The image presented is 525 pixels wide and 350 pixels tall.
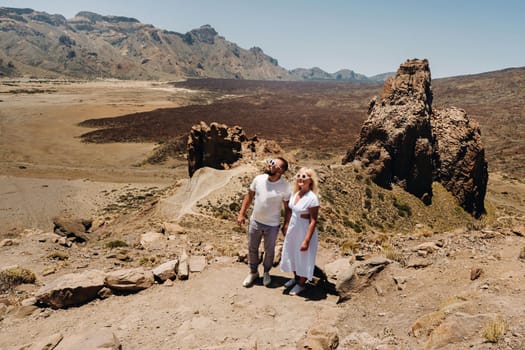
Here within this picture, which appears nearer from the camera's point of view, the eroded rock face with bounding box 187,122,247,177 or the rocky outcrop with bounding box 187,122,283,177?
the rocky outcrop with bounding box 187,122,283,177

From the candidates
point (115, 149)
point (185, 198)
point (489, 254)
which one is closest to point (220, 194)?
point (185, 198)

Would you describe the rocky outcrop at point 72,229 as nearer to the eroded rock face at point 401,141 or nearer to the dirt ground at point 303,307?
the dirt ground at point 303,307

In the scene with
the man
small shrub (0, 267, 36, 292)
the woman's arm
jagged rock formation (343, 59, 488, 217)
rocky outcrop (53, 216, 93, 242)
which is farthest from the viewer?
jagged rock formation (343, 59, 488, 217)

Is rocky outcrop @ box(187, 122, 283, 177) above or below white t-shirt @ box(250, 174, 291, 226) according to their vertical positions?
below

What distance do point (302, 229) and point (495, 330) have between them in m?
3.37

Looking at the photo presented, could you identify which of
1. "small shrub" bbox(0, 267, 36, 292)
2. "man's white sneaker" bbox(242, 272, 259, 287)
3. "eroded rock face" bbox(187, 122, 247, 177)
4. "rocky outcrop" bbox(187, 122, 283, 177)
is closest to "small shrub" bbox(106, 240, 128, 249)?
"small shrub" bbox(0, 267, 36, 292)

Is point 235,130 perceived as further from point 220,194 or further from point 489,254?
point 489,254

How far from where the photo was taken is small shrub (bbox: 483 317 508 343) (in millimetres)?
4094

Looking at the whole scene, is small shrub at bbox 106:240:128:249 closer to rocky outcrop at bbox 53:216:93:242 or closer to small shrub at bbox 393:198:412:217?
rocky outcrop at bbox 53:216:93:242

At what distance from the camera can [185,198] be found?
1931 centimetres

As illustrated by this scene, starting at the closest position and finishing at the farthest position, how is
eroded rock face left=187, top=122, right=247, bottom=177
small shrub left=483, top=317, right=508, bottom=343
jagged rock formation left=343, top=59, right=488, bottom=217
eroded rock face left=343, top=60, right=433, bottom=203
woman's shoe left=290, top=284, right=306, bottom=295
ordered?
small shrub left=483, top=317, right=508, bottom=343 < woman's shoe left=290, top=284, right=306, bottom=295 < eroded rock face left=343, top=60, right=433, bottom=203 < jagged rock formation left=343, top=59, right=488, bottom=217 < eroded rock face left=187, top=122, right=247, bottom=177

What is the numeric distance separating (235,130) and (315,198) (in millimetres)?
20844

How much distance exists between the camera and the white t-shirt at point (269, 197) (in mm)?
6961

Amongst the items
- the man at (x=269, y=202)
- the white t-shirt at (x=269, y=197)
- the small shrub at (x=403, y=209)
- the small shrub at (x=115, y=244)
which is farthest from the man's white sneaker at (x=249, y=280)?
the small shrub at (x=403, y=209)
